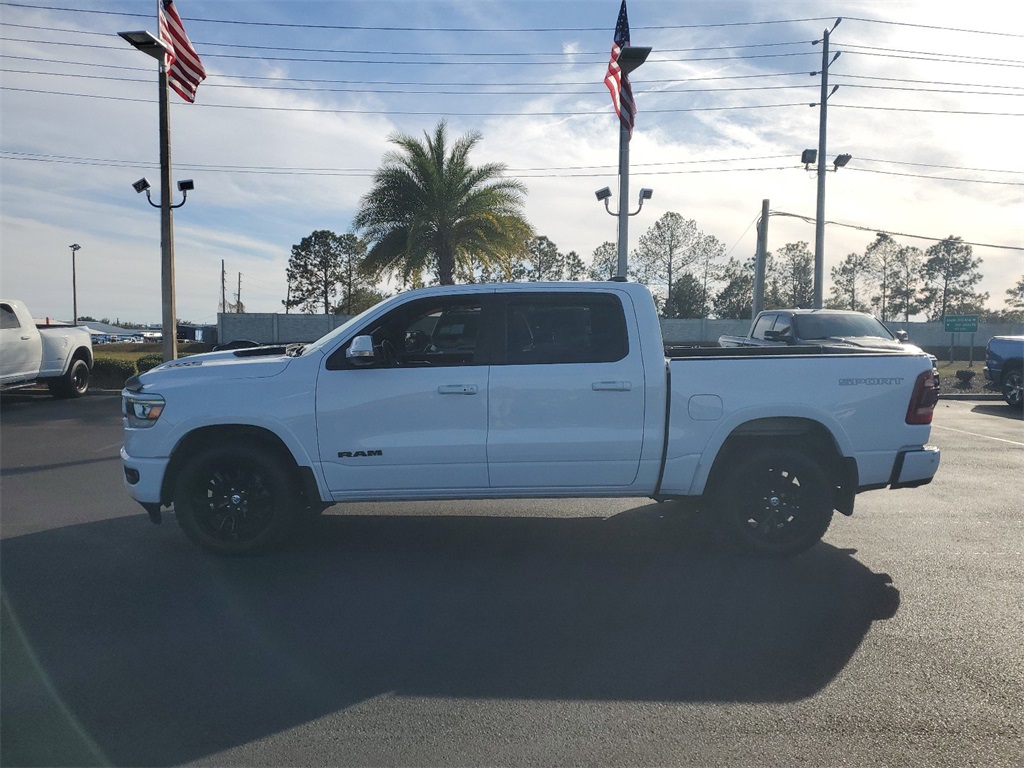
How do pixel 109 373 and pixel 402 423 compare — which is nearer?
pixel 402 423

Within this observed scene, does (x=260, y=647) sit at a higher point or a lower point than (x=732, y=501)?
lower

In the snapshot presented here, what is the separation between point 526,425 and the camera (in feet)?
18.3

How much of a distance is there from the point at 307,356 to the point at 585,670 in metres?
3.06

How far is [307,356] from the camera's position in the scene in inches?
224

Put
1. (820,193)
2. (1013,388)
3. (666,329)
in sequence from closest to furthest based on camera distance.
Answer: (1013,388), (820,193), (666,329)

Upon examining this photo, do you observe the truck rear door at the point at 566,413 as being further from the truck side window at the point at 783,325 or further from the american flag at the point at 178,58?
the american flag at the point at 178,58

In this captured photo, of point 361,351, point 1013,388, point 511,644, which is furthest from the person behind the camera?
point 1013,388

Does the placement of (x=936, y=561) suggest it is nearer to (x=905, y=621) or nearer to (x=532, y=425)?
(x=905, y=621)

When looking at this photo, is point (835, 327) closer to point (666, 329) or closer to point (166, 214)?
point (166, 214)

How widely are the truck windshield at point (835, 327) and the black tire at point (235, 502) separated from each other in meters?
11.1

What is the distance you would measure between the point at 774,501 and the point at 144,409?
4.66 m

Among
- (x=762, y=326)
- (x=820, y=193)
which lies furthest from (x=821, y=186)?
(x=762, y=326)

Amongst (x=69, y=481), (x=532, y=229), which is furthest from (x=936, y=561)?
(x=532, y=229)

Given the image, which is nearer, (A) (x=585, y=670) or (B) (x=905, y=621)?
(A) (x=585, y=670)
